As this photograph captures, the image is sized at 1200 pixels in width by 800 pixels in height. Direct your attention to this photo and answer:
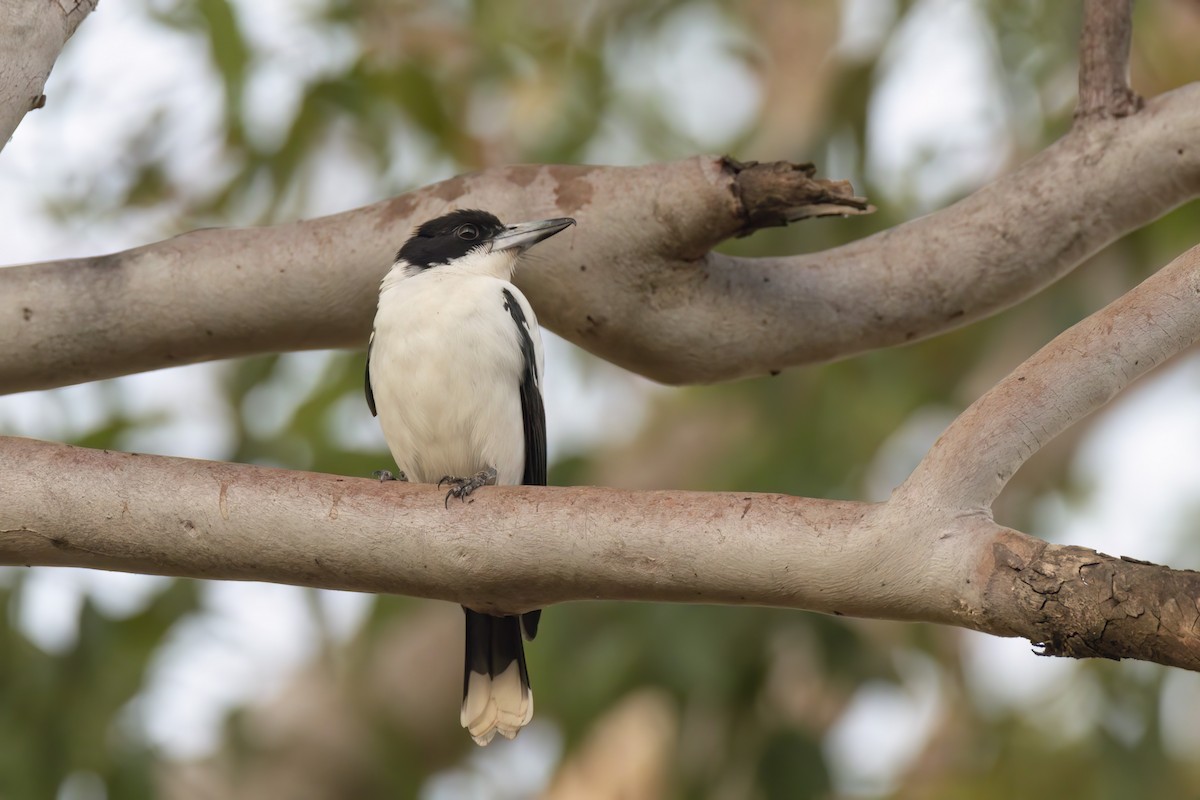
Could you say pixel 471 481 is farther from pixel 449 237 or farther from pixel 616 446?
pixel 616 446

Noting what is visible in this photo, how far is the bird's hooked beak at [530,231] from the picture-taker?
2998mm

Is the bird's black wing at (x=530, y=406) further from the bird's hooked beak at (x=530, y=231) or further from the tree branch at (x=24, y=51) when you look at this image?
the tree branch at (x=24, y=51)

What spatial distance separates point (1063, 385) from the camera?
2.25 meters

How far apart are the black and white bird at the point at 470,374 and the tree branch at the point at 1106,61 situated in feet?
4.43

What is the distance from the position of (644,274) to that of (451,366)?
598 millimetres

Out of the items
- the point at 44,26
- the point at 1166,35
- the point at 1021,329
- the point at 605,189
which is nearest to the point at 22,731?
the point at 44,26

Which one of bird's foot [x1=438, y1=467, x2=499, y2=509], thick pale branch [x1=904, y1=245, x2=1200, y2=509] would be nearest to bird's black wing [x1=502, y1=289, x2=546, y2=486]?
bird's foot [x1=438, y1=467, x2=499, y2=509]

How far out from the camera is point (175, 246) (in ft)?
9.82

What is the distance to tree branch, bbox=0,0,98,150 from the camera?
2.88 m

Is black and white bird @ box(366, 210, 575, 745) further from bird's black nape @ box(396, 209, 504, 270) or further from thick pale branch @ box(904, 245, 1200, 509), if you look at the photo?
thick pale branch @ box(904, 245, 1200, 509)

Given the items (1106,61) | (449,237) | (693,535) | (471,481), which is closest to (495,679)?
(471,481)

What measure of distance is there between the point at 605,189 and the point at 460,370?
2.01ft

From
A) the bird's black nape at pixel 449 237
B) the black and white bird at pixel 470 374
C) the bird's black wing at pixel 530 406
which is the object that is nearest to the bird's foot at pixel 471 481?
the black and white bird at pixel 470 374

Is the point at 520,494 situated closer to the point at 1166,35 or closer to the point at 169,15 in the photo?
the point at 169,15
